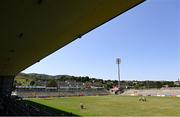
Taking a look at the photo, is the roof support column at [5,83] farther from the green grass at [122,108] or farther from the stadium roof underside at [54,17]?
the stadium roof underside at [54,17]

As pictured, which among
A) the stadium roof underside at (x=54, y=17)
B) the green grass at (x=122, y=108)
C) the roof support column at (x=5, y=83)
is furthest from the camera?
the roof support column at (x=5, y=83)

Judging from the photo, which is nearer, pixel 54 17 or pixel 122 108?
pixel 54 17

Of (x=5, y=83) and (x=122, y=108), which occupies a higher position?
(x=5, y=83)

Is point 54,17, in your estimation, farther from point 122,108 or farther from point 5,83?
point 5,83

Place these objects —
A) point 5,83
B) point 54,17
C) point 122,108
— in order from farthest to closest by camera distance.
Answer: point 5,83 → point 122,108 → point 54,17

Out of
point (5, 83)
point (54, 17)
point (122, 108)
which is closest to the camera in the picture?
point (54, 17)

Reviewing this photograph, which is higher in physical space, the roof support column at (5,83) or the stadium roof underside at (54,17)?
the stadium roof underside at (54,17)

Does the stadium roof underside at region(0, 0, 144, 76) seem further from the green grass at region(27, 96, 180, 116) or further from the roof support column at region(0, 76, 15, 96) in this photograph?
the roof support column at region(0, 76, 15, 96)

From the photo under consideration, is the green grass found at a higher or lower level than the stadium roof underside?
lower

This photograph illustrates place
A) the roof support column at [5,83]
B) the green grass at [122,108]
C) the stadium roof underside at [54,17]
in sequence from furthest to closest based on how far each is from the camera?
the roof support column at [5,83]
the green grass at [122,108]
the stadium roof underside at [54,17]

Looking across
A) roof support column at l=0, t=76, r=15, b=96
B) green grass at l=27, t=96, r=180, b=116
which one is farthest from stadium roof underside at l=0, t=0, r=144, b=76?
roof support column at l=0, t=76, r=15, b=96

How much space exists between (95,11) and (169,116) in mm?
23263

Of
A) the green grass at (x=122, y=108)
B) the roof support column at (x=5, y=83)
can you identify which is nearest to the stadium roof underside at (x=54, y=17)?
the green grass at (x=122, y=108)

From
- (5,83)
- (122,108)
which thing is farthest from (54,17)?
(5,83)
